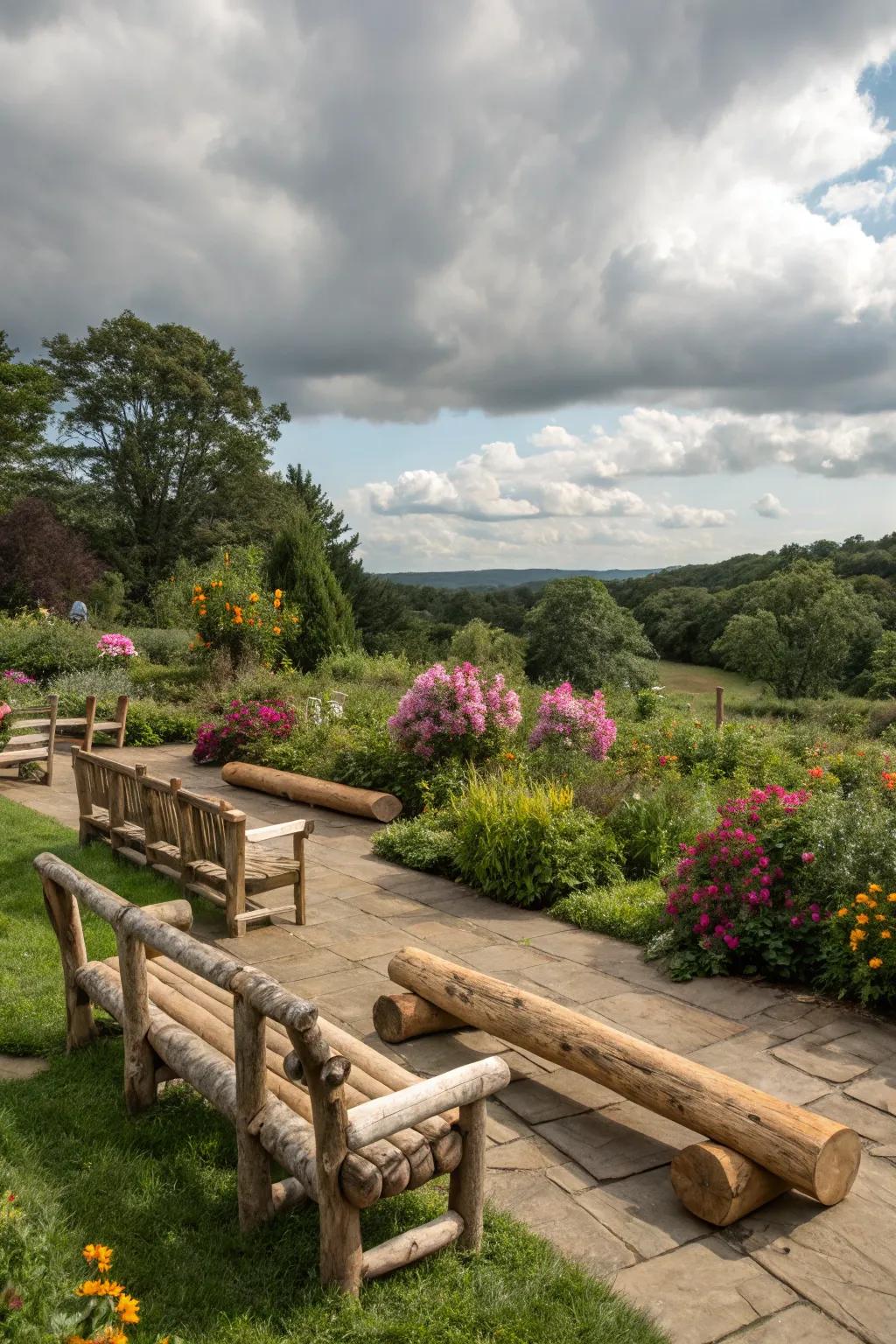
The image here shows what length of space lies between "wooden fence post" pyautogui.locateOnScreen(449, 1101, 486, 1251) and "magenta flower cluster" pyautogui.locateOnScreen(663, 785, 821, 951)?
2.77 metres

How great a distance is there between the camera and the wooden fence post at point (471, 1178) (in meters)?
2.69

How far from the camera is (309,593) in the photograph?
19531 millimetres

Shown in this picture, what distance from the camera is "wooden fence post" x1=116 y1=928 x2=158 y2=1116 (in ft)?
10.9

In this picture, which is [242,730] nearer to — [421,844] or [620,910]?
[421,844]

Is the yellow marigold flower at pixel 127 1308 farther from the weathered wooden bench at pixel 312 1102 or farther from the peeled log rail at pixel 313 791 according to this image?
the peeled log rail at pixel 313 791

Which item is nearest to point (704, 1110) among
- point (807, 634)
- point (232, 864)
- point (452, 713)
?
point (232, 864)

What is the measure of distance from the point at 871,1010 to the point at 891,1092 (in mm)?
827

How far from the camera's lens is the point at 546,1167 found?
10.7 feet

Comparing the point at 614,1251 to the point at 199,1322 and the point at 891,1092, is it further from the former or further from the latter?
the point at 891,1092

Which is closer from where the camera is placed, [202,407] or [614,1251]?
[614,1251]

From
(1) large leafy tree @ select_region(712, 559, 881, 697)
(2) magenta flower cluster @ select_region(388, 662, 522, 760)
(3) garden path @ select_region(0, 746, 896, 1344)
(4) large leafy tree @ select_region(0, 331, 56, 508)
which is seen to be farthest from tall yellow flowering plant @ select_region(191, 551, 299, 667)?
(1) large leafy tree @ select_region(712, 559, 881, 697)

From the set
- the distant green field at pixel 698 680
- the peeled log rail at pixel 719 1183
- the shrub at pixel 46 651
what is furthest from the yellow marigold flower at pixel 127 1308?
the distant green field at pixel 698 680

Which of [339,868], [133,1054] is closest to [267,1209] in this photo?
[133,1054]

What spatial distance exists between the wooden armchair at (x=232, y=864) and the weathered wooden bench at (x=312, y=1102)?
7.39ft
